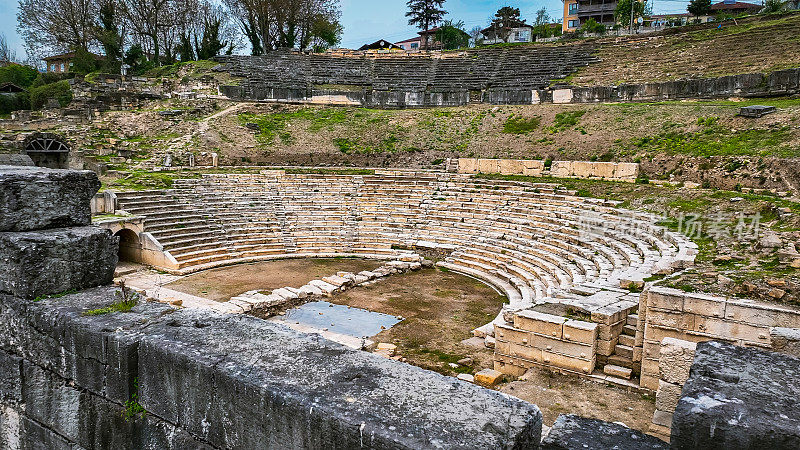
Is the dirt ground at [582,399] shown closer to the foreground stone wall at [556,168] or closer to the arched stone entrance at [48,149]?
the foreground stone wall at [556,168]

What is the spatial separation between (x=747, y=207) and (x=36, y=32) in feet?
139

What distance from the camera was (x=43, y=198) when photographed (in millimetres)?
3367

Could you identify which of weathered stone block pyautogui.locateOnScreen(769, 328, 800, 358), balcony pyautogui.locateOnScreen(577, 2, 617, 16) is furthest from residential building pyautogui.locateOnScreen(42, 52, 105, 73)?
balcony pyautogui.locateOnScreen(577, 2, 617, 16)

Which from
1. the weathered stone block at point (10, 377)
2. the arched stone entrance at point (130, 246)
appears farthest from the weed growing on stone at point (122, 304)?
the arched stone entrance at point (130, 246)

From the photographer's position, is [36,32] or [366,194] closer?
[366,194]

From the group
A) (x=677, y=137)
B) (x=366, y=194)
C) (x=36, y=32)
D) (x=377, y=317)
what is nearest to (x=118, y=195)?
(x=366, y=194)

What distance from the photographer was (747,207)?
11633mm

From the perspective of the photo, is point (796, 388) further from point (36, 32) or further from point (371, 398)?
point (36, 32)

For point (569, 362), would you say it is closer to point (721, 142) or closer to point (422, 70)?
point (721, 142)

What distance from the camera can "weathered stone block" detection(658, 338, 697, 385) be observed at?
212 inches

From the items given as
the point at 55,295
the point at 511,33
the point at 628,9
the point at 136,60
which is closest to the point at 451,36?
the point at 511,33

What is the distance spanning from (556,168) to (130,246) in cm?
1510

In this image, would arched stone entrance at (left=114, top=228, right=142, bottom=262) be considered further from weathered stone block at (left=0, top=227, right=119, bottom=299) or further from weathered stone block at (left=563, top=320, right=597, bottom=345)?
weathered stone block at (left=563, top=320, right=597, bottom=345)

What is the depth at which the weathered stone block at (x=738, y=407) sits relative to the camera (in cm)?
169
